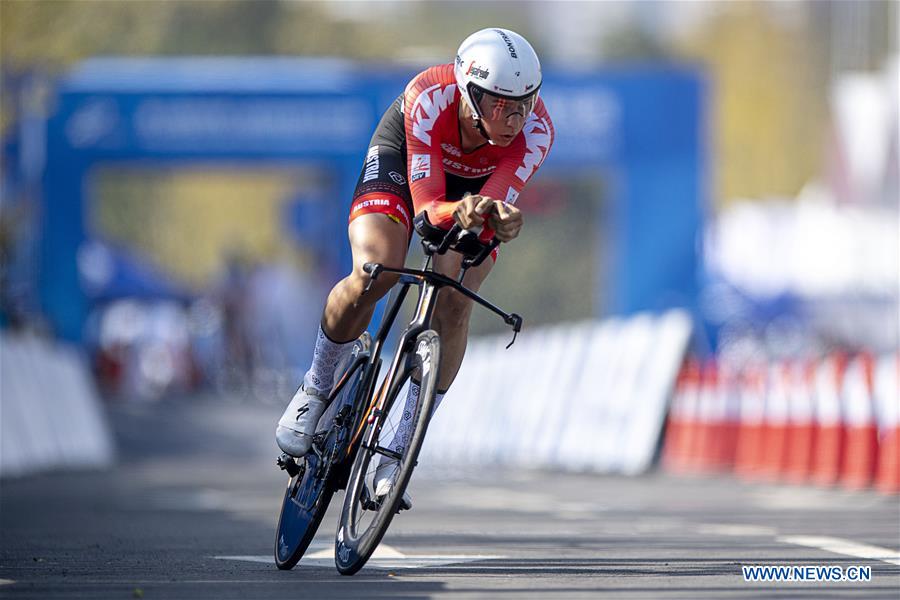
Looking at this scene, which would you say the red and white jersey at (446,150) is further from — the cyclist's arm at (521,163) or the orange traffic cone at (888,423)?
the orange traffic cone at (888,423)

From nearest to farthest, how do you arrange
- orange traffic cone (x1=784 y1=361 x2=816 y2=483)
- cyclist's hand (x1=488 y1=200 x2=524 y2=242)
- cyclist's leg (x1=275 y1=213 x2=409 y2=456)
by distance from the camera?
1. cyclist's hand (x1=488 y1=200 x2=524 y2=242)
2. cyclist's leg (x1=275 y1=213 x2=409 y2=456)
3. orange traffic cone (x1=784 y1=361 x2=816 y2=483)

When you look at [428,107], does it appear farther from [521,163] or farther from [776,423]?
[776,423]

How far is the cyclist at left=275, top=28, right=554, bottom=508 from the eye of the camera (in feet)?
21.3

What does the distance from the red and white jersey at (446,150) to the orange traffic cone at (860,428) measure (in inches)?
271

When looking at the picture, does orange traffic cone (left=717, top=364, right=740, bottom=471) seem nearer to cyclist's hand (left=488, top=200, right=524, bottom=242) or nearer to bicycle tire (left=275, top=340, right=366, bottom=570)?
bicycle tire (left=275, top=340, right=366, bottom=570)

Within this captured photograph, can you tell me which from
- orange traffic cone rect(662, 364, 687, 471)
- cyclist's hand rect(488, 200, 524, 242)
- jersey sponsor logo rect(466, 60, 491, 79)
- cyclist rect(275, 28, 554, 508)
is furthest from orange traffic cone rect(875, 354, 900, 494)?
cyclist's hand rect(488, 200, 524, 242)

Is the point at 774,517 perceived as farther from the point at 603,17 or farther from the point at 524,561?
the point at 603,17

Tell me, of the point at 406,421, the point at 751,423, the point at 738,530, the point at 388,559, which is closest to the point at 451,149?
the point at 406,421

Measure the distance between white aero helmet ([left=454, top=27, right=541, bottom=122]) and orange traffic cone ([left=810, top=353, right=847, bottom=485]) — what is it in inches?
311

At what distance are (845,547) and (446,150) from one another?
224 centimetres

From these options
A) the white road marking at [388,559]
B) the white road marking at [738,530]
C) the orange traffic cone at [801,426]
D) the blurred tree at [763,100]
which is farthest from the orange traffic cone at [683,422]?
the blurred tree at [763,100]

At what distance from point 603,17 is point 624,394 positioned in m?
107

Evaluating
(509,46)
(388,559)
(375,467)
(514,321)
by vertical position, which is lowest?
(388,559)

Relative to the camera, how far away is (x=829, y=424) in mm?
14055
